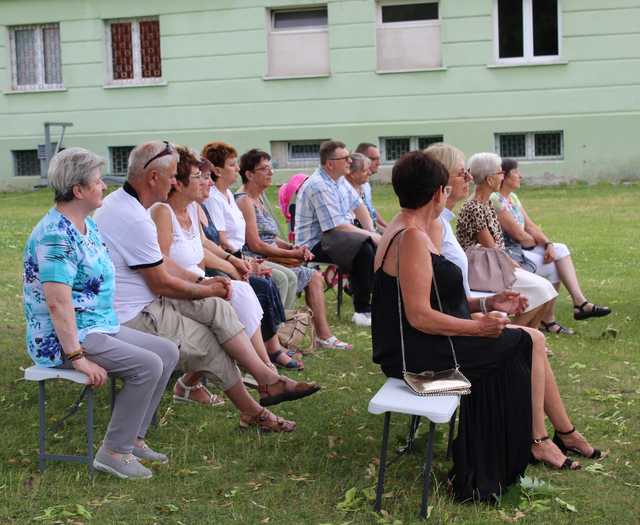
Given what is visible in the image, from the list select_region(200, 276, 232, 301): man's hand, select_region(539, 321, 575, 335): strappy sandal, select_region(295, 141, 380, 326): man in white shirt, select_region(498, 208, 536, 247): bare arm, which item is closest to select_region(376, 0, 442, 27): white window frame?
select_region(295, 141, 380, 326): man in white shirt

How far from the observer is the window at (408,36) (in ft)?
67.4

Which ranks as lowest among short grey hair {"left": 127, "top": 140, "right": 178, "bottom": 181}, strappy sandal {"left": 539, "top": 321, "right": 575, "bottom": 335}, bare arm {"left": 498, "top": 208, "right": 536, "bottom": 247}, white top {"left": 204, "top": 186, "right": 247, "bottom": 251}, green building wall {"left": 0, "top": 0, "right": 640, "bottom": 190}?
strappy sandal {"left": 539, "top": 321, "right": 575, "bottom": 335}

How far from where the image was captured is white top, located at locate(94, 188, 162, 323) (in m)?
5.80

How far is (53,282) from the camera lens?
511 cm

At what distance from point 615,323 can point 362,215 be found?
236 cm

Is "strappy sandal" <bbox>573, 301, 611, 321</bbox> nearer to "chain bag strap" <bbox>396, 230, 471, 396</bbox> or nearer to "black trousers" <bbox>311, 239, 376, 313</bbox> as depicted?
"black trousers" <bbox>311, 239, 376, 313</bbox>

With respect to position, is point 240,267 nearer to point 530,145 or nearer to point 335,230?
point 335,230

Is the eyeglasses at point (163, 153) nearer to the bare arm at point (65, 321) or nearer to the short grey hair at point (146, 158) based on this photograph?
the short grey hair at point (146, 158)

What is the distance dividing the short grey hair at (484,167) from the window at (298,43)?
13114 millimetres

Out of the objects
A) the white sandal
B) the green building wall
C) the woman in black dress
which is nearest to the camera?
the woman in black dress

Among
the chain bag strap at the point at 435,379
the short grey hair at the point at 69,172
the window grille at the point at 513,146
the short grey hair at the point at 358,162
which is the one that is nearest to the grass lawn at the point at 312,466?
the chain bag strap at the point at 435,379

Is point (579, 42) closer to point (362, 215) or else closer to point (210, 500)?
point (362, 215)

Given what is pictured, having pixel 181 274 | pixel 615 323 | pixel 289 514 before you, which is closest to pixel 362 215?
pixel 615 323

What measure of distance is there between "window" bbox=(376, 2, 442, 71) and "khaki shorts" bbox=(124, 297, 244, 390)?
49.7 ft
